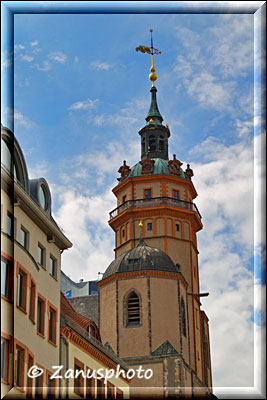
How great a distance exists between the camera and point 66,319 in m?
31.0

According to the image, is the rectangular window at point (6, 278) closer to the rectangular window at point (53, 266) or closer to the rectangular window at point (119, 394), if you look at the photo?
the rectangular window at point (119, 394)

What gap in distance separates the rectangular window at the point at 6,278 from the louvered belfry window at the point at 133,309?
23.8 meters

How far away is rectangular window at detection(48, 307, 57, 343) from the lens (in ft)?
94.2

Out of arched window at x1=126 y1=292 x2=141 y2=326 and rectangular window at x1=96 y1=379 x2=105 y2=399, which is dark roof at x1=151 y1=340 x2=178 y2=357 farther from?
rectangular window at x1=96 y1=379 x2=105 y2=399

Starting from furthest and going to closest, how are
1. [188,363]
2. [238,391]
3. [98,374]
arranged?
1. [188,363]
2. [98,374]
3. [238,391]

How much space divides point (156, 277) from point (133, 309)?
2.33 meters

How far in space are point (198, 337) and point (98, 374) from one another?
20678 mm

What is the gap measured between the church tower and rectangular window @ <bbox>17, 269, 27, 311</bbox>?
1578 cm

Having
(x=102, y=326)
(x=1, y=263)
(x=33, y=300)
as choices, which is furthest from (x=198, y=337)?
(x=1, y=263)

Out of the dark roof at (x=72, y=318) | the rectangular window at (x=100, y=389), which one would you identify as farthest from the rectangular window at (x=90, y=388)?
the dark roof at (x=72, y=318)

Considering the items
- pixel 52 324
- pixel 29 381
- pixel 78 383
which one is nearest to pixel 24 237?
pixel 52 324

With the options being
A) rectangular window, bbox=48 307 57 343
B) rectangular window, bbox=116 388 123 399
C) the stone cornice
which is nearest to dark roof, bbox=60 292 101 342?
rectangular window, bbox=48 307 57 343

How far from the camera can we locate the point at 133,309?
4847cm

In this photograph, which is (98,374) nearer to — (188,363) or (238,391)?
(238,391)
